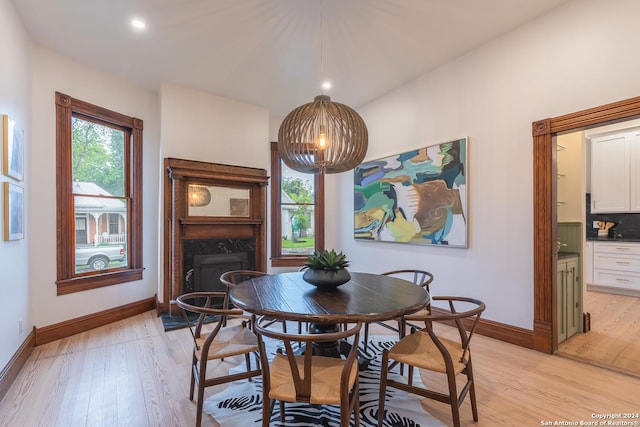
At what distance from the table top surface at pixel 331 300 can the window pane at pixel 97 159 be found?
2.68 metres

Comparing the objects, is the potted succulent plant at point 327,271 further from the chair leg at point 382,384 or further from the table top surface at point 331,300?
the chair leg at point 382,384

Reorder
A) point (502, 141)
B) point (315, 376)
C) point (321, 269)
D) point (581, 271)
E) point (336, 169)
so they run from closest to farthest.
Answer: point (315, 376) → point (321, 269) → point (336, 169) → point (502, 141) → point (581, 271)

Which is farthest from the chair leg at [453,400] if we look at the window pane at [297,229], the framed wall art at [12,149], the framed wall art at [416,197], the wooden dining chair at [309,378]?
the window pane at [297,229]

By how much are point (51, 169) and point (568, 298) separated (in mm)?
5642

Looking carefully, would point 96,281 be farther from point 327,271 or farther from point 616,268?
point 616,268

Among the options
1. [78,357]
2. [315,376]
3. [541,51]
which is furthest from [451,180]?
[78,357]

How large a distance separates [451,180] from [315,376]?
278cm

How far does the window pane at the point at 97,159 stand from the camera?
141 inches

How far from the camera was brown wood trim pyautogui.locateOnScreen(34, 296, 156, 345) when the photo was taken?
3.15 metres

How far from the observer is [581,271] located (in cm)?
336

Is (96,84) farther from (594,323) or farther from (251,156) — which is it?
(594,323)

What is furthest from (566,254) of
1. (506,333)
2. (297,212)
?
(297,212)

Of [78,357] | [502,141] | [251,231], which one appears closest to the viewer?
[78,357]

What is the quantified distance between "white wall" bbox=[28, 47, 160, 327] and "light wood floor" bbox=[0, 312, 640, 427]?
1.57ft
